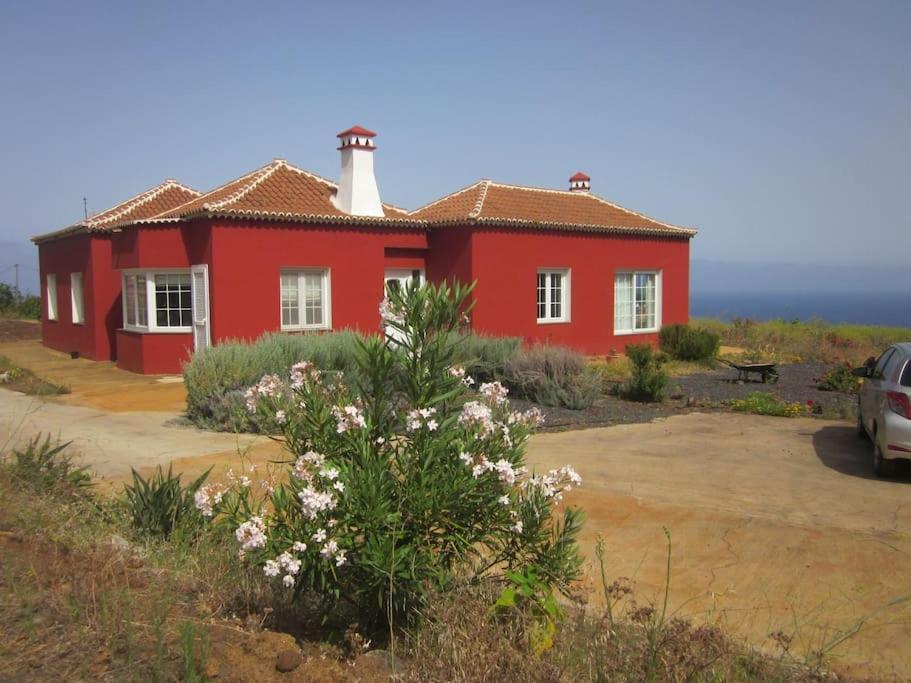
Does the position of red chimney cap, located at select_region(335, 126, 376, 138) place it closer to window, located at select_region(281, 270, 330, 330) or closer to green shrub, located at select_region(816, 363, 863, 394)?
window, located at select_region(281, 270, 330, 330)

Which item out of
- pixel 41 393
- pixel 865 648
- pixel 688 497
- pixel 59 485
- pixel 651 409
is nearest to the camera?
pixel 865 648

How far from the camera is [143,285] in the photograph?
18.7 meters

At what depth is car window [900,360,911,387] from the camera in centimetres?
875

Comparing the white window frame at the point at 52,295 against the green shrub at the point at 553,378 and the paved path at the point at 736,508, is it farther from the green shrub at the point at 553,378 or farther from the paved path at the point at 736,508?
the green shrub at the point at 553,378

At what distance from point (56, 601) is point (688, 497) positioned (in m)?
5.80

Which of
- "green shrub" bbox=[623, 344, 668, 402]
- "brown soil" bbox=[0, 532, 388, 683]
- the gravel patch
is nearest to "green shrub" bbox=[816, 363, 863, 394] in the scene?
the gravel patch

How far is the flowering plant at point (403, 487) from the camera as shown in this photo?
148 inches

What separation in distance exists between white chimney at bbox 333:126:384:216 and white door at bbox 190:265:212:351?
360cm

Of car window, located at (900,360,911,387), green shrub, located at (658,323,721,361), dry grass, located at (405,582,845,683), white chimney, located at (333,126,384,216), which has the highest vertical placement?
white chimney, located at (333,126,384,216)

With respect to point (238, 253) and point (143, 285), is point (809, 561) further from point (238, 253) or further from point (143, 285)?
point (143, 285)

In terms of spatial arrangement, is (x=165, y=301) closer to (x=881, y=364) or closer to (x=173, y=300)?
(x=173, y=300)

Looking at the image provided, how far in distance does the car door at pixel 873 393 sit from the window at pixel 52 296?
22.2 metres

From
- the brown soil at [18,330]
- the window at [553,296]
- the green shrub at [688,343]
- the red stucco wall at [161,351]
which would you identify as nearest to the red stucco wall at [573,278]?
the window at [553,296]

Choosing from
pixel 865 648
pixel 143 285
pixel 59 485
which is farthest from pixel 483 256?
pixel 865 648
